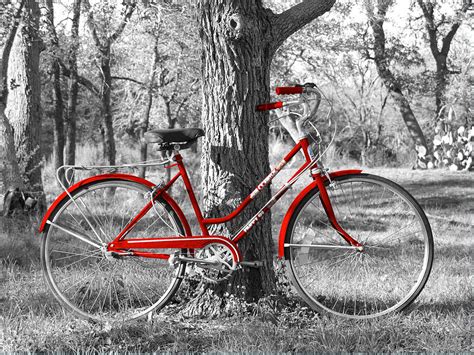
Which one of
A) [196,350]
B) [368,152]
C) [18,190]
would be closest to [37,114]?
[18,190]

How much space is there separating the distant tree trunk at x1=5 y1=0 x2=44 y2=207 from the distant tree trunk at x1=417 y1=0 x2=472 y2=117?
412 inches

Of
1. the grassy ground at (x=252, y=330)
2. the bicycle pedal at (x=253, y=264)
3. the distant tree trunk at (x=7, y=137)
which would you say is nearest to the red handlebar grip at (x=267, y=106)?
the bicycle pedal at (x=253, y=264)

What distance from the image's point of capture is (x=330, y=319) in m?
3.46

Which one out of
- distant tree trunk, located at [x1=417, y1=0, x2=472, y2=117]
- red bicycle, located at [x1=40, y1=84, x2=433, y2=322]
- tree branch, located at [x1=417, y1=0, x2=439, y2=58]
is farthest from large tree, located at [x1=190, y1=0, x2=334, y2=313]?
tree branch, located at [x1=417, y1=0, x2=439, y2=58]

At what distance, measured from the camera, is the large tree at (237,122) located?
11.9 ft

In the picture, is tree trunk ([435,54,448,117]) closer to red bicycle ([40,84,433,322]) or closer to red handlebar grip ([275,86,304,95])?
red bicycle ([40,84,433,322])

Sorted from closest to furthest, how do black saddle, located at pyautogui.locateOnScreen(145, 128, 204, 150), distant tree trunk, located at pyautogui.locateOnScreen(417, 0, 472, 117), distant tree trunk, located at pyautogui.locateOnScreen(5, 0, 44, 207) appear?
black saddle, located at pyautogui.locateOnScreen(145, 128, 204, 150)
distant tree trunk, located at pyautogui.locateOnScreen(5, 0, 44, 207)
distant tree trunk, located at pyautogui.locateOnScreen(417, 0, 472, 117)

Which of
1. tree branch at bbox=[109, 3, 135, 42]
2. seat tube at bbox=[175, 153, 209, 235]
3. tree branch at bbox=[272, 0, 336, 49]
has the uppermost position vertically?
tree branch at bbox=[109, 3, 135, 42]

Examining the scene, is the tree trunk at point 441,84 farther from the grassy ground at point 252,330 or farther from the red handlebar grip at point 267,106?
the red handlebar grip at point 267,106

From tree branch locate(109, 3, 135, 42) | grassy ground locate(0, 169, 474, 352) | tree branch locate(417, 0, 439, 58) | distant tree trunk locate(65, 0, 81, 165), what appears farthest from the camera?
tree branch locate(417, 0, 439, 58)

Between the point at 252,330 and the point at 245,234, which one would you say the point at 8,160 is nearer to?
the point at 245,234

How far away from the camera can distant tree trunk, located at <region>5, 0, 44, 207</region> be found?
7832 mm

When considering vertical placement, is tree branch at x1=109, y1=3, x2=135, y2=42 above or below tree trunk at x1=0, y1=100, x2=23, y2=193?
above

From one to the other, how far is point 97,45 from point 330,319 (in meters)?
A: 10.8
